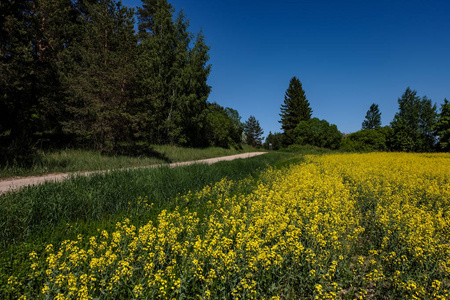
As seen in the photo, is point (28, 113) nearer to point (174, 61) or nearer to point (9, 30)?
point (9, 30)

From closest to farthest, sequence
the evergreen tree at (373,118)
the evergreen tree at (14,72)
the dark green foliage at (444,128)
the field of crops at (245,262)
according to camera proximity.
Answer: the field of crops at (245,262), the evergreen tree at (14,72), the dark green foliage at (444,128), the evergreen tree at (373,118)

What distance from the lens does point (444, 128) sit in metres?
33.3

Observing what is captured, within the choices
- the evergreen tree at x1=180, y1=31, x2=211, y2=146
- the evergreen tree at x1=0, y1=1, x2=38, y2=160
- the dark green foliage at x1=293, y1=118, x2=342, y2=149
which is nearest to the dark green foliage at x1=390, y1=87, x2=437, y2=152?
the dark green foliage at x1=293, y1=118, x2=342, y2=149

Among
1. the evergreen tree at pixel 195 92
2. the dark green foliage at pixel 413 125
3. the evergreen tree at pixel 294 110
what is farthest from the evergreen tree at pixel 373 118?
the evergreen tree at pixel 195 92

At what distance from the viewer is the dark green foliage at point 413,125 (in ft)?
118

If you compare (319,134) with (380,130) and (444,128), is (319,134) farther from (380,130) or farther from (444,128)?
(444,128)

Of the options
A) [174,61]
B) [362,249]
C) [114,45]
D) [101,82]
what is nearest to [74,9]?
[114,45]

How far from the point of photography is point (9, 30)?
8.72 meters

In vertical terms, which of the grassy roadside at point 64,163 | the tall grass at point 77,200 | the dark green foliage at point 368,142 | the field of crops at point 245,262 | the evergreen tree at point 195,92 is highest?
the evergreen tree at point 195,92

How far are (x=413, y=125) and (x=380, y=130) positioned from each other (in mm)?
21769

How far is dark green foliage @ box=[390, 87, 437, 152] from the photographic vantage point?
118 ft

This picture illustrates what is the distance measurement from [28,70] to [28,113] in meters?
2.43

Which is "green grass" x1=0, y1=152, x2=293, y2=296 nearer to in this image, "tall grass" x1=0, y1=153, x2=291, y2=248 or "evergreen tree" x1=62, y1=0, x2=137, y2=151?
"tall grass" x1=0, y1=153, x2=291, y2=248

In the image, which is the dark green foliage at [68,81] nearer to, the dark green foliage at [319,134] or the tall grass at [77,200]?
the tall grass at [77,200]
